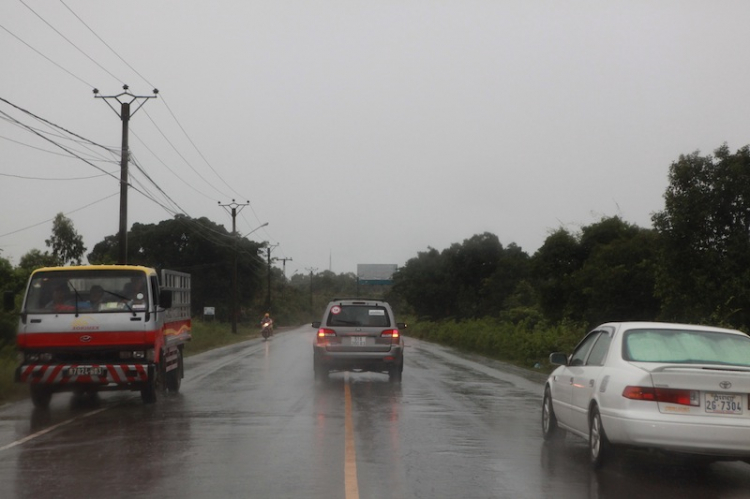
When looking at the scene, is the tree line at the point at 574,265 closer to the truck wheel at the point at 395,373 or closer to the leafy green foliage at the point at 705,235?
the leafy green foliage at the point at 705,235

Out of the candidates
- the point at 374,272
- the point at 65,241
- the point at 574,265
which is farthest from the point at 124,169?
the point at 374,272

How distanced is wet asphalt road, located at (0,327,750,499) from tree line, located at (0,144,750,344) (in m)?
11.1

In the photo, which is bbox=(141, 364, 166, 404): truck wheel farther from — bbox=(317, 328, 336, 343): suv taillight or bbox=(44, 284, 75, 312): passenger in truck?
bbox=(317, 328, 336, 343): suv taillight

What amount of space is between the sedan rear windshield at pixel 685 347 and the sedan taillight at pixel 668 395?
2.38ft

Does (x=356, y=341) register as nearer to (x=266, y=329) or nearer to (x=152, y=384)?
(x=152, y=384)

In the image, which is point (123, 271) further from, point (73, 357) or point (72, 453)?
point (72, 453)

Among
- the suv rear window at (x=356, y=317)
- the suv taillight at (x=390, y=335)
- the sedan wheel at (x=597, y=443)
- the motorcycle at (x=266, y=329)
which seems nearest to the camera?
the sedan wheel at (x=597, y=443)

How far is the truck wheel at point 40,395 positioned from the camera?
15.5 m

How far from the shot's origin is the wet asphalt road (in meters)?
8.52

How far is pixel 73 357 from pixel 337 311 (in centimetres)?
692

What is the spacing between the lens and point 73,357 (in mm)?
15258

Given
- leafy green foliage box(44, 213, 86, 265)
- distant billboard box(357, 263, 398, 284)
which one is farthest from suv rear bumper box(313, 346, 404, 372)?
distant billboard box(357, 263, 398, 284)

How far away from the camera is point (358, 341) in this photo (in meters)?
20.5

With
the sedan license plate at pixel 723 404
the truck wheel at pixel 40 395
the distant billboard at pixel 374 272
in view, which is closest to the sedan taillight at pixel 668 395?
the sedan license plate at pixel 723 404
